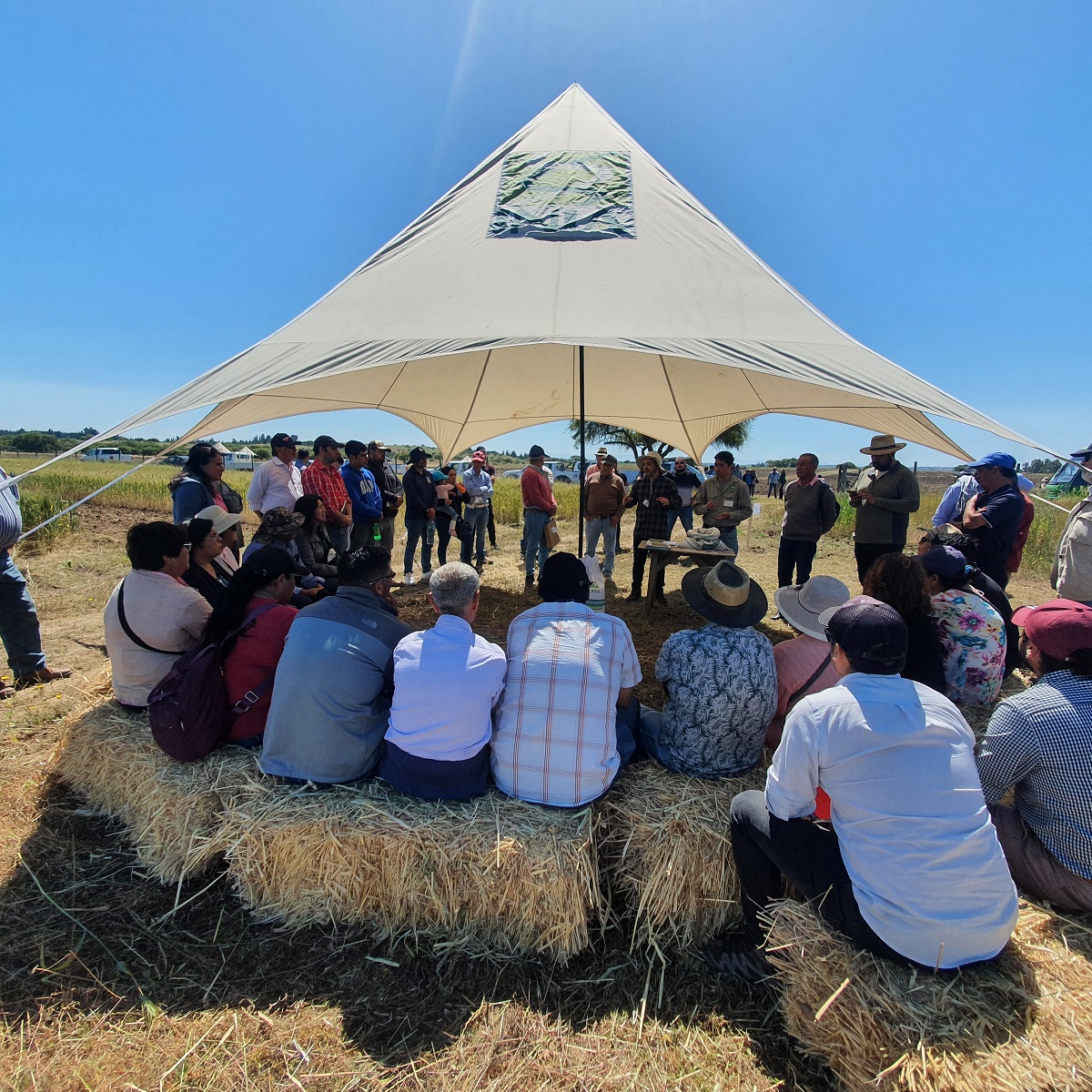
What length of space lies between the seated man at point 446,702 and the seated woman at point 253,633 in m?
0.73

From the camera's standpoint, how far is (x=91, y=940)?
84.6 inches

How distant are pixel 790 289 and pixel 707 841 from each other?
3303mm

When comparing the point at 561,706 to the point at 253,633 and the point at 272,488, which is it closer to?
the point at 253,633

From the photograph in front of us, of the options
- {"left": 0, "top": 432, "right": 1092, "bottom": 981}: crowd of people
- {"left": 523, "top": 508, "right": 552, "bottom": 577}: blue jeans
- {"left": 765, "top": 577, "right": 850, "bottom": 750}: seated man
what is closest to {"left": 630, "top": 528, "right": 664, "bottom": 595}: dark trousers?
{"left": 523, "top": 508, "right": 552, "bottom": 577}: blue jeans

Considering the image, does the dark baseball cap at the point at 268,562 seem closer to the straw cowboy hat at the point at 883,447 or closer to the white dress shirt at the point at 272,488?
the white dress shirt at the point at 272,488

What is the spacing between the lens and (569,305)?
3.01 meters

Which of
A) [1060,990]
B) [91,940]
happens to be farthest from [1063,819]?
[91,940]

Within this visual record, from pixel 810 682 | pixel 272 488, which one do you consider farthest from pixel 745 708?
pixel 272 488

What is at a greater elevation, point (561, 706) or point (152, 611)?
point (152, 611)

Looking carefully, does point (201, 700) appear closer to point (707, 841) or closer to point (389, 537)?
point (707, 841)

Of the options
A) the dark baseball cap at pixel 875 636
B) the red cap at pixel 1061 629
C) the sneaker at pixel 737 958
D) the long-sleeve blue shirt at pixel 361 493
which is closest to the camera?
the dark baseball cap at pixel 875 636

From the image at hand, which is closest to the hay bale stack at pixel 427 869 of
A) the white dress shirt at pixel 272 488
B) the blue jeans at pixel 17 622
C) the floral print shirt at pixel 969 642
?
the floral print shirt at pixel 969 642

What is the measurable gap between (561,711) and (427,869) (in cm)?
81

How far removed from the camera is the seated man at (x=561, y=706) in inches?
87.3
